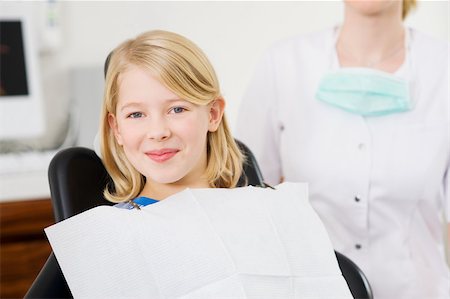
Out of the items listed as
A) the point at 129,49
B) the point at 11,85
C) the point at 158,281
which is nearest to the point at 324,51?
the point at 129,49

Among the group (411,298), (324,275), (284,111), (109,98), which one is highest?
(109,98)

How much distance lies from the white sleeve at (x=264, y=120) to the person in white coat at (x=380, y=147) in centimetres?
5

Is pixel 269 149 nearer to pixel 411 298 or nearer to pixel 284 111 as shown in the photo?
pixel 284 111

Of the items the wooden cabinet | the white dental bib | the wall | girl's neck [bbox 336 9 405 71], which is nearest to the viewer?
the white dental bib

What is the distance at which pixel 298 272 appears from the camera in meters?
1.03

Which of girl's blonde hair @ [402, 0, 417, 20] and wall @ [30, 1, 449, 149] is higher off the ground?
girl's blonde hair @ [402, 0, 417, 20]

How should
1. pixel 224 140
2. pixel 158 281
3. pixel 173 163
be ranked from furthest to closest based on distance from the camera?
pixel 224 140
pixel 173 163
pixel 158 281

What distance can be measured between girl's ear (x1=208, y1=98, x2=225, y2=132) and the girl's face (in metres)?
0.05

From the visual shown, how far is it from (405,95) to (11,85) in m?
1.65

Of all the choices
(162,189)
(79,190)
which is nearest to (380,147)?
(162,189)

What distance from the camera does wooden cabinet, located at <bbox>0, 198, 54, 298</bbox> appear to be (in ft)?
7.16

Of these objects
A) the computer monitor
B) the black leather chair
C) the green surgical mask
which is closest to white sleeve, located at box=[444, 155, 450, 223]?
the green surgical mask

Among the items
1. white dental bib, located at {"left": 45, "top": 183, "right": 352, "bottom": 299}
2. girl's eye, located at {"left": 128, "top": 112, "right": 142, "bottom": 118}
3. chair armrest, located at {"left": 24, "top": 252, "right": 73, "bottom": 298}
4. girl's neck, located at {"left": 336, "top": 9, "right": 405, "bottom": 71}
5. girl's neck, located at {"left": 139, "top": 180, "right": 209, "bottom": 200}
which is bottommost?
chair armrest, located at {"left": 24, "top": 252, "right": 73, "bottom": 298}

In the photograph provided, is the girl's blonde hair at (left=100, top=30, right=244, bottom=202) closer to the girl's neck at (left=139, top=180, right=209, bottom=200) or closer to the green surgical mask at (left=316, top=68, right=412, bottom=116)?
the girl's neck at (left=139, top=180, right=209, bottom=200)
